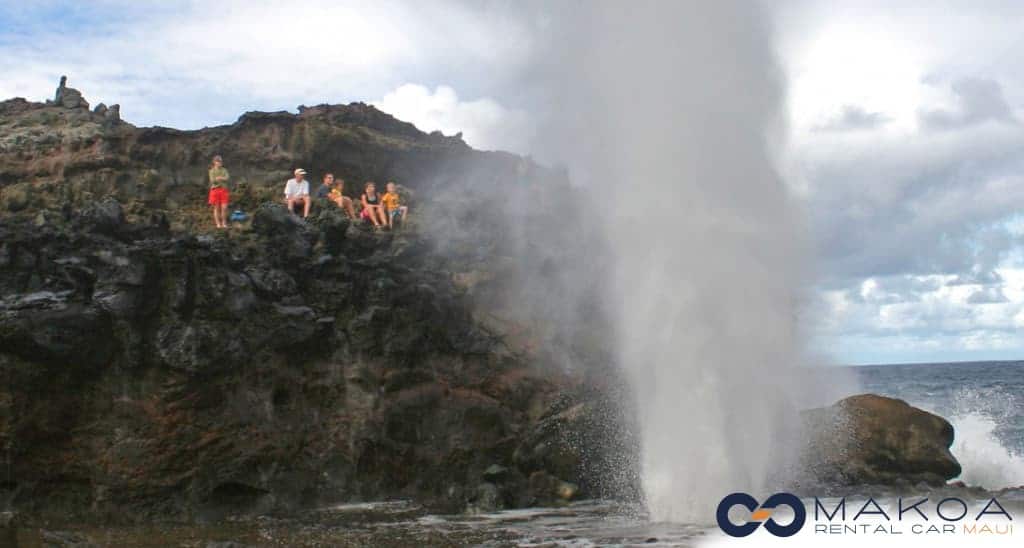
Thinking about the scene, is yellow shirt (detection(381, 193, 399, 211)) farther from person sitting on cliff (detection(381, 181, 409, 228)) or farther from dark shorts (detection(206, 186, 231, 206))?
dark shorts (detection(206, 186, 231, 206))

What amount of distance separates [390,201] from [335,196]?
42.2 inches

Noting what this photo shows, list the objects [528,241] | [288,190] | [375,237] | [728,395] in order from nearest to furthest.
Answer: [728,395] → [375,237] → [288,190] → [528,241]

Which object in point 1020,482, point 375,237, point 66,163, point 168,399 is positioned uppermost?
point 66,163

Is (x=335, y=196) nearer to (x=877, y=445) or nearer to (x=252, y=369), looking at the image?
(x=252, y=369)

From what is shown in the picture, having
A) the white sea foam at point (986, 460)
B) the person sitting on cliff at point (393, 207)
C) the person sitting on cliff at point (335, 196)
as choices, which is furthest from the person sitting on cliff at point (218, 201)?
the white sea foam at point (986, 460)

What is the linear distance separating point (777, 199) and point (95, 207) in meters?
10.9

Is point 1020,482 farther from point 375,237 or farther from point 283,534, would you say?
point 283,534

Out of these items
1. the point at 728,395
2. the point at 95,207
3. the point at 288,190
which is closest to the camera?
the point at 728,395

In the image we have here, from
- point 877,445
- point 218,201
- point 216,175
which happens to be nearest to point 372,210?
point 218,201

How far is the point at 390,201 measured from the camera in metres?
20.0

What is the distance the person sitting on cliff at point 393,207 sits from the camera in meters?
19.7

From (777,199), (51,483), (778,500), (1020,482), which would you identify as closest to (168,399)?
(51,483)

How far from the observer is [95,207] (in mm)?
15953

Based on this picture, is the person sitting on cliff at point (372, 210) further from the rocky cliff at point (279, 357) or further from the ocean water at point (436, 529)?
the ocean water at point (436, 529)
